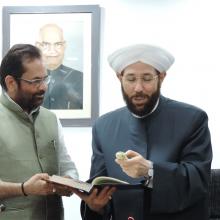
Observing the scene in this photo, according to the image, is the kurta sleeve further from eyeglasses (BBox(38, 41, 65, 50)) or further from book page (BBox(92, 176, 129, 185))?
eyeglasses (BBox(38, 41, 65, 50))

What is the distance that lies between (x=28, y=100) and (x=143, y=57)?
0.59 m

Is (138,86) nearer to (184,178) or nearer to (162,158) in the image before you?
(162,158)

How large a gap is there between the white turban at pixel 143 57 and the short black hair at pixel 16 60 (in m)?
0.44

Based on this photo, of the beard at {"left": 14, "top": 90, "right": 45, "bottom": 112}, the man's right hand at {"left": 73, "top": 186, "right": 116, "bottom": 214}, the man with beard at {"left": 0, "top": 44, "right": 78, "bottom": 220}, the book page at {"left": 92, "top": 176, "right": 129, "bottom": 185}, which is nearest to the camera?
the book page at {"left": 92, "top": 176, "right": 129, "bottom": 185}

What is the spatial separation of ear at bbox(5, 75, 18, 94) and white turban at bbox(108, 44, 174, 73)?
0.51 m

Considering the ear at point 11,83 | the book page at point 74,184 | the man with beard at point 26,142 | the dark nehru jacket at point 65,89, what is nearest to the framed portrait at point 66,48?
the dark nehru jacket at point 65,89

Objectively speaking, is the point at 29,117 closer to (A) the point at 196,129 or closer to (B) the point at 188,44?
(A) the point at 196,129

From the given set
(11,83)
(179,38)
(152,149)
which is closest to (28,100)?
(11,83)

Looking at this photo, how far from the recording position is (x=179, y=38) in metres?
2.95

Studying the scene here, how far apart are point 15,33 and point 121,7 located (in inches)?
31.9

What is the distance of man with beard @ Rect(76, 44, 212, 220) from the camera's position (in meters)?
1.64

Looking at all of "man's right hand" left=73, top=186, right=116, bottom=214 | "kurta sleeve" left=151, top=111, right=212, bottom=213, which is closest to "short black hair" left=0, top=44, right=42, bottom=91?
"man's right hand" left=73, top=186, right=116, bottom=214

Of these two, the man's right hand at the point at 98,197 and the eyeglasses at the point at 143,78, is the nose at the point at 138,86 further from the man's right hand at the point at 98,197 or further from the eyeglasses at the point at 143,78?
the man's right hand at the point at 98,197

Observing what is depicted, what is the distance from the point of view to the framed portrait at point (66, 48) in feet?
9.79
